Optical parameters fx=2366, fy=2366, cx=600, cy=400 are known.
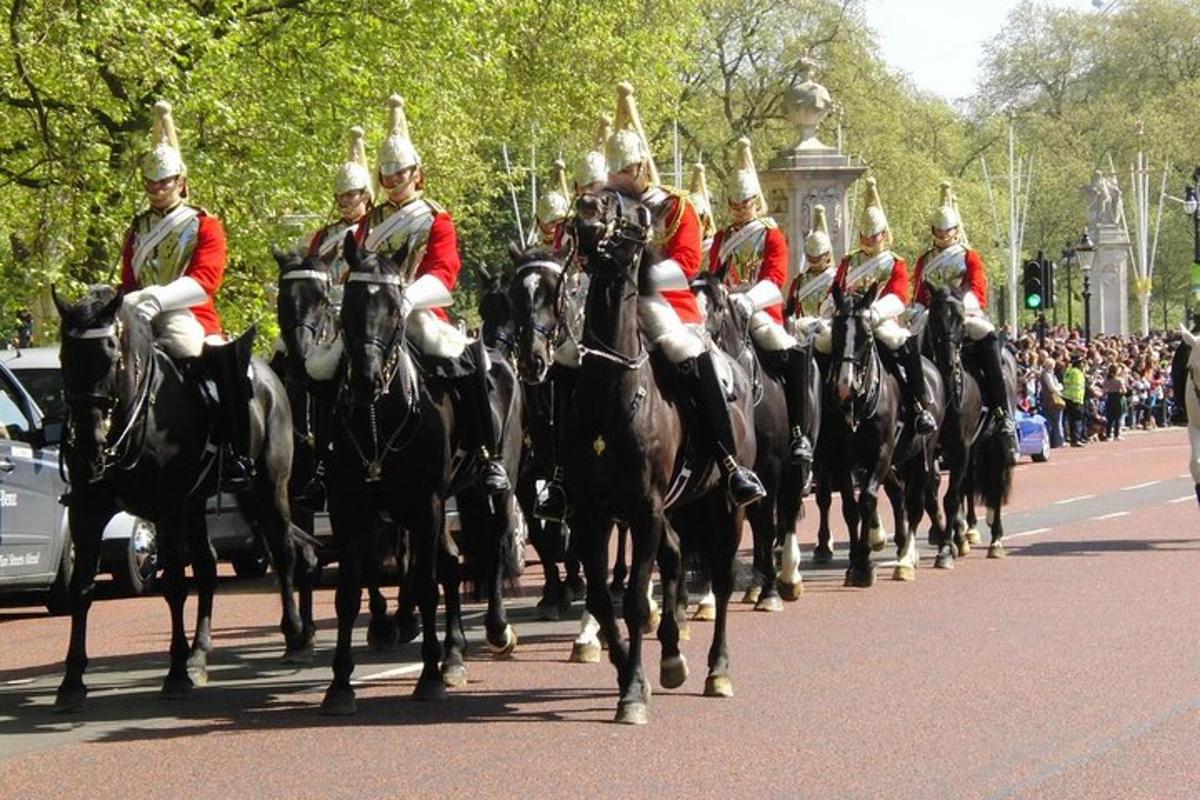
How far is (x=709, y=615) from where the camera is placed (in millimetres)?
14898

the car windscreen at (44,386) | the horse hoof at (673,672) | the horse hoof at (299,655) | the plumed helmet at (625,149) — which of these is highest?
the plumed helmet at (625,149)

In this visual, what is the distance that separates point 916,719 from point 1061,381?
38.8m

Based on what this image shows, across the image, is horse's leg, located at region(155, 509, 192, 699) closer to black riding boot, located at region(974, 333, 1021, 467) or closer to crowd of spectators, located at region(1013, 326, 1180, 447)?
black riding boot, located at region(974, 333, 1021, 467)

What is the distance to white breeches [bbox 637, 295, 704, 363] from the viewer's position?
Answer: 1165 cm

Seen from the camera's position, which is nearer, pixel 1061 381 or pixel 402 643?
pixel 402 643

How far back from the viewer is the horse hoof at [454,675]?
1200cm

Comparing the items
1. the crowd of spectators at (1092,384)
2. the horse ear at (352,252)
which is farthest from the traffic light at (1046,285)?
the horse ear at (352,252)

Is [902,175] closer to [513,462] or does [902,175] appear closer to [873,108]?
[873,108]

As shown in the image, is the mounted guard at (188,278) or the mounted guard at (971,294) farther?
the mounted guard at (971,294)

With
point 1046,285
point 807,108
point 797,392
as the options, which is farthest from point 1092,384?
point 797,392

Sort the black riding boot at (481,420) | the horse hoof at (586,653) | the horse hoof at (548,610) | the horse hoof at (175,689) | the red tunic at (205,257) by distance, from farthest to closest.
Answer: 1. the horse hoof at (548,610)
2. the horse hoof at (586,653)
3. the red tunic at (205,257)
4. the black riding boot at (481,420)
5. the horse hoof at (175,689)

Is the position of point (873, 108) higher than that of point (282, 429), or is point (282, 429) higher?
point (873, 108)

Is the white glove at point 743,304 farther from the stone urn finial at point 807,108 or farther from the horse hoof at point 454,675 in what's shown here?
the stone urn finial at point 807,108

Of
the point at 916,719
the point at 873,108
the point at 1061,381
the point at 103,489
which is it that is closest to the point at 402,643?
the point at 103,489
